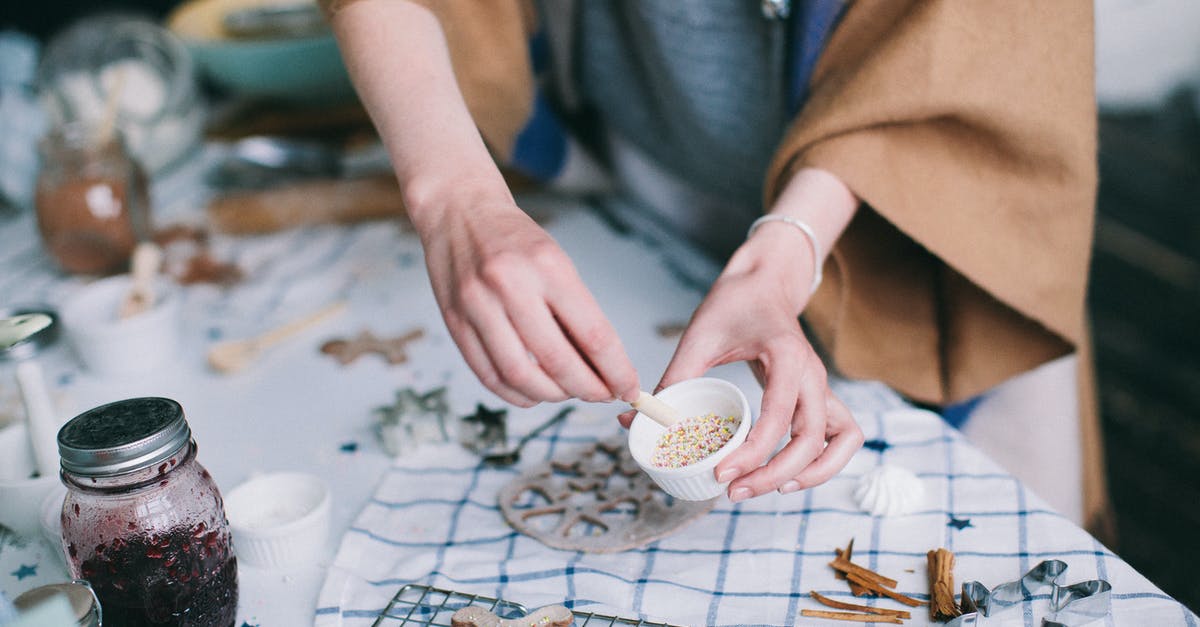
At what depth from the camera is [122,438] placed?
0.55 meters

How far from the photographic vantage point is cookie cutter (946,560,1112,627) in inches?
22.3

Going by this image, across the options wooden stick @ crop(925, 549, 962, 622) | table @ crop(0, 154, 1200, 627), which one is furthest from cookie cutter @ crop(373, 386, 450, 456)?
wooden stick @ crop(925, 549, 962, 622)

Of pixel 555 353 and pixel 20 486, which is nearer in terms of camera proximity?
pixel 555 353

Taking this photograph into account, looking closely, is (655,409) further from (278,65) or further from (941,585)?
(278,65)

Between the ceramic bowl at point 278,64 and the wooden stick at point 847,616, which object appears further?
the ceramic bowl at point 278,64

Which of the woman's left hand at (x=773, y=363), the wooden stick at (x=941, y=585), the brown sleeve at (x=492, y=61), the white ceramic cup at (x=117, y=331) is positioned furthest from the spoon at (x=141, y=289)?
the wooden stick at (x=941, y=585)

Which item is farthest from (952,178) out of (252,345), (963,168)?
(252,345)

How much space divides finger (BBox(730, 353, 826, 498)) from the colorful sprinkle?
34 mm

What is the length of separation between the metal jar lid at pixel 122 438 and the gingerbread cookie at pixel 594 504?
10.8 inches

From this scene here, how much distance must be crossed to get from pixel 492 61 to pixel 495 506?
516 mm

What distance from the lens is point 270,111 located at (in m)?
1.68

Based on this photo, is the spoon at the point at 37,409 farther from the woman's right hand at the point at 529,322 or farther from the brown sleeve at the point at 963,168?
the brown sleeve at the point at 963,168

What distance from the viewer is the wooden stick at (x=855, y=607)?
1.97 ft

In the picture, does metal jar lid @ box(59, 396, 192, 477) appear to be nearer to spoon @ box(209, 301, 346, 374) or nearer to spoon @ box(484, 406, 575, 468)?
spoon @ box(484, 406, 575, 468)
